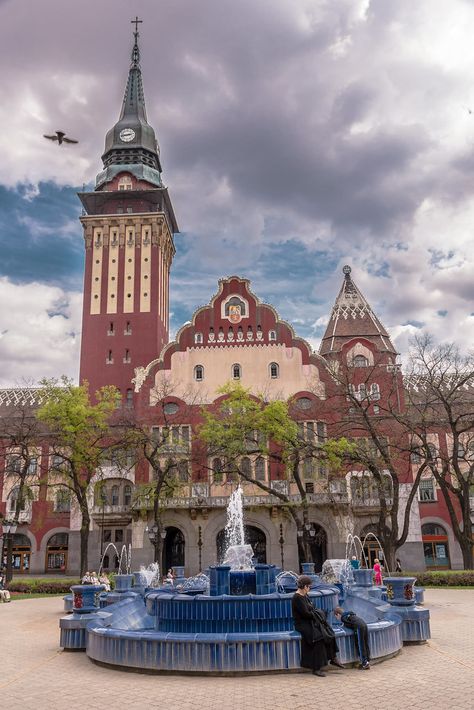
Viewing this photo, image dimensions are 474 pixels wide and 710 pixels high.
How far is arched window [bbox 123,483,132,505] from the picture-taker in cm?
4794

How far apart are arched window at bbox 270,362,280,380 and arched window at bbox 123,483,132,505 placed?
1444cm

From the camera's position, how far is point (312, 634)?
10.6 metres

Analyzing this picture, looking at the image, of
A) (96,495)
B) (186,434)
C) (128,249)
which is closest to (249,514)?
(186,434)

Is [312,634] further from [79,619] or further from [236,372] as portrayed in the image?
[236,372]

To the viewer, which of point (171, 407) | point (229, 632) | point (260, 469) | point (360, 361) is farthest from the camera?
point (360, 361)

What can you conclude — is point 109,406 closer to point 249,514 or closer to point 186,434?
point 186,434

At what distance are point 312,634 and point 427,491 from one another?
4090 centimetres

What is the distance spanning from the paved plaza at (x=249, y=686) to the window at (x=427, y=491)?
117ft

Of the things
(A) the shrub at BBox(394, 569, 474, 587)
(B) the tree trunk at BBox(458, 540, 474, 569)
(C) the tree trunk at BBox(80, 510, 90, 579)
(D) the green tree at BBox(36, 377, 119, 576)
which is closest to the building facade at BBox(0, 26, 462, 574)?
(D) the green tree at BBox(36, 377, 119, 576)

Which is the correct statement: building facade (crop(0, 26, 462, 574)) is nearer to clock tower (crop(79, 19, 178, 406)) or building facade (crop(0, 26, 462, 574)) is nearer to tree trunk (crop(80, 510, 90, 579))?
clock tower (crop(79, 19, 178, 406))

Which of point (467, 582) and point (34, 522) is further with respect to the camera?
point (34, 522)

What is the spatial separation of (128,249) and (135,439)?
22.3 metres

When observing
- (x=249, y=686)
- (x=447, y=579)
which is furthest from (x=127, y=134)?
(x=249, y=686)

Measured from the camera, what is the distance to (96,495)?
46.2m
